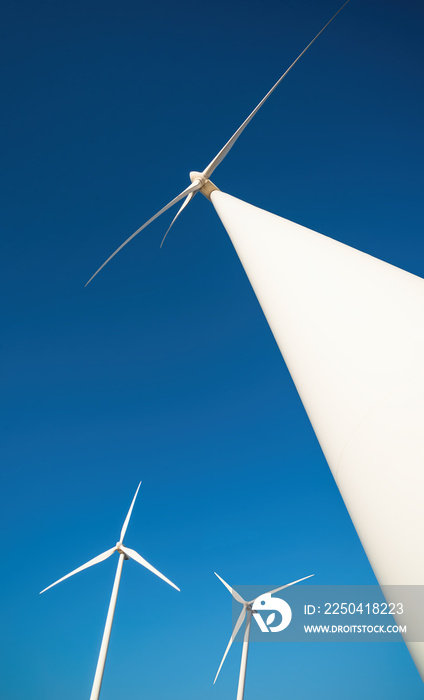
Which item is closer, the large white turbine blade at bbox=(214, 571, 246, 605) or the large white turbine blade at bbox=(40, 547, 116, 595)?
the large white turbine blade at bbox=(40, 547, 116, 595)

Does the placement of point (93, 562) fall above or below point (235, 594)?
below

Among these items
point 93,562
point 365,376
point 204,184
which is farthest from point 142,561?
point 365,376

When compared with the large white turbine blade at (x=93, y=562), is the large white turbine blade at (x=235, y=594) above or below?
above

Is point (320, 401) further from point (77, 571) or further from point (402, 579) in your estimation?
point (77, 571)

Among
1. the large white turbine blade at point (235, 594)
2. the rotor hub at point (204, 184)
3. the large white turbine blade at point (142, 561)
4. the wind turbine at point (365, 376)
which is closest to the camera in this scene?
the wind turbine at point (365, 376)

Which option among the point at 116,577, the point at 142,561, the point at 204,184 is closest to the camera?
the point at 204,184

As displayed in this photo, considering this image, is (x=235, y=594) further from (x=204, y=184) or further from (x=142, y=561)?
(x=204, y=184)

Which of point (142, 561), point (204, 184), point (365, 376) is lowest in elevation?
point (365, 376)

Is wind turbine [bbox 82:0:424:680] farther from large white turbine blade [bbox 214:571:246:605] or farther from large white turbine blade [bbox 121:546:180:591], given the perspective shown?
large white turbine blade [bbox 214:571:246:605]

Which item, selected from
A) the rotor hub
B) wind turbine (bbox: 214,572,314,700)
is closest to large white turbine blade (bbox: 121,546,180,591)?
wind turbine (bbox: 214,572,314,700)

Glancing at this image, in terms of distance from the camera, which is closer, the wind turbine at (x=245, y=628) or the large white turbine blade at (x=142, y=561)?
the large white turbine blade at (x=142, y=561)

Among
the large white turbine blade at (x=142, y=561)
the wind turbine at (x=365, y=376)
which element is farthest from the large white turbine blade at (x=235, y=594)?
the wind turbine at (x=365, y=376)

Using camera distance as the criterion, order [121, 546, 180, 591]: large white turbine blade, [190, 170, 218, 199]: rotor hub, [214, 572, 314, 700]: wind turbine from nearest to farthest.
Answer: [190, 170, 218, 199]: rotor hub → [121, 546, 180, 591]: large white turbine blade → [214, 572, 314, 700]: wind turbine

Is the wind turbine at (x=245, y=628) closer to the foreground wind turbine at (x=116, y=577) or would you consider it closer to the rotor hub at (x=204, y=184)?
the foreground wind turbine at (x=116, y=577)
